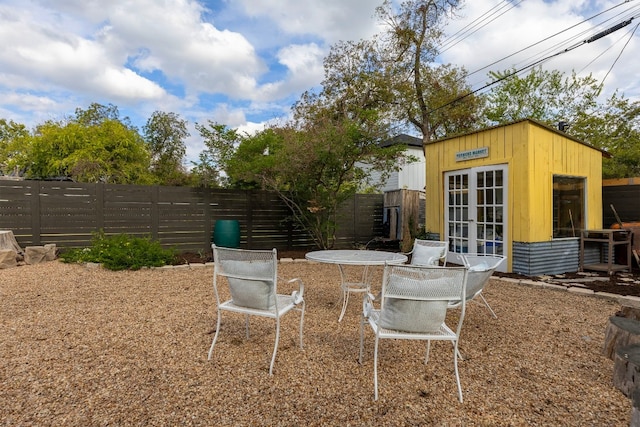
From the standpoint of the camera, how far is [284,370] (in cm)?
230

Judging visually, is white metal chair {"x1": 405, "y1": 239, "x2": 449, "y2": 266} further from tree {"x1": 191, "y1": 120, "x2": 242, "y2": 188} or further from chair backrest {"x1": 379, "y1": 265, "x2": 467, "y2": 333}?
tree {"x1": 191, "y1": 120, "x2": 242, "y2": 188}

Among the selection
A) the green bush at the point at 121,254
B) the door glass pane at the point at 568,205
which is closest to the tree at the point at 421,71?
the door glass pane at the point at 568,205

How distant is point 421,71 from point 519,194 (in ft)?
30.0

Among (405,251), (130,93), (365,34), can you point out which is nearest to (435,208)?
(405,251)

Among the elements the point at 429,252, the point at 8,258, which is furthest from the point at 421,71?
the point at 8,258

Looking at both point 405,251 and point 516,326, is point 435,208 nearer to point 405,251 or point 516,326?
point 405,251

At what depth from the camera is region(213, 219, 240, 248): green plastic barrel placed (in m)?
7.41

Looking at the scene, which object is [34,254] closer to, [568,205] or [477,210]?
[477,210]

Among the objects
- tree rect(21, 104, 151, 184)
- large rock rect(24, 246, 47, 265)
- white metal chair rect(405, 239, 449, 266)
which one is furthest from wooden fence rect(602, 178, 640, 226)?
tree rect(21, 104, 151, 184)

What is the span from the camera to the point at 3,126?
21953mm

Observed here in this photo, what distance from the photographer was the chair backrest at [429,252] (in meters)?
3.90

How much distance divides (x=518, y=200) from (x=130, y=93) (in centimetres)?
1396

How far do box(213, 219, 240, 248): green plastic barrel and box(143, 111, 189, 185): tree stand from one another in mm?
7826

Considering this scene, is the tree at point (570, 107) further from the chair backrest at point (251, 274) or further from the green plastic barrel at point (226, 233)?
the chair backrest at point (251, 274)
